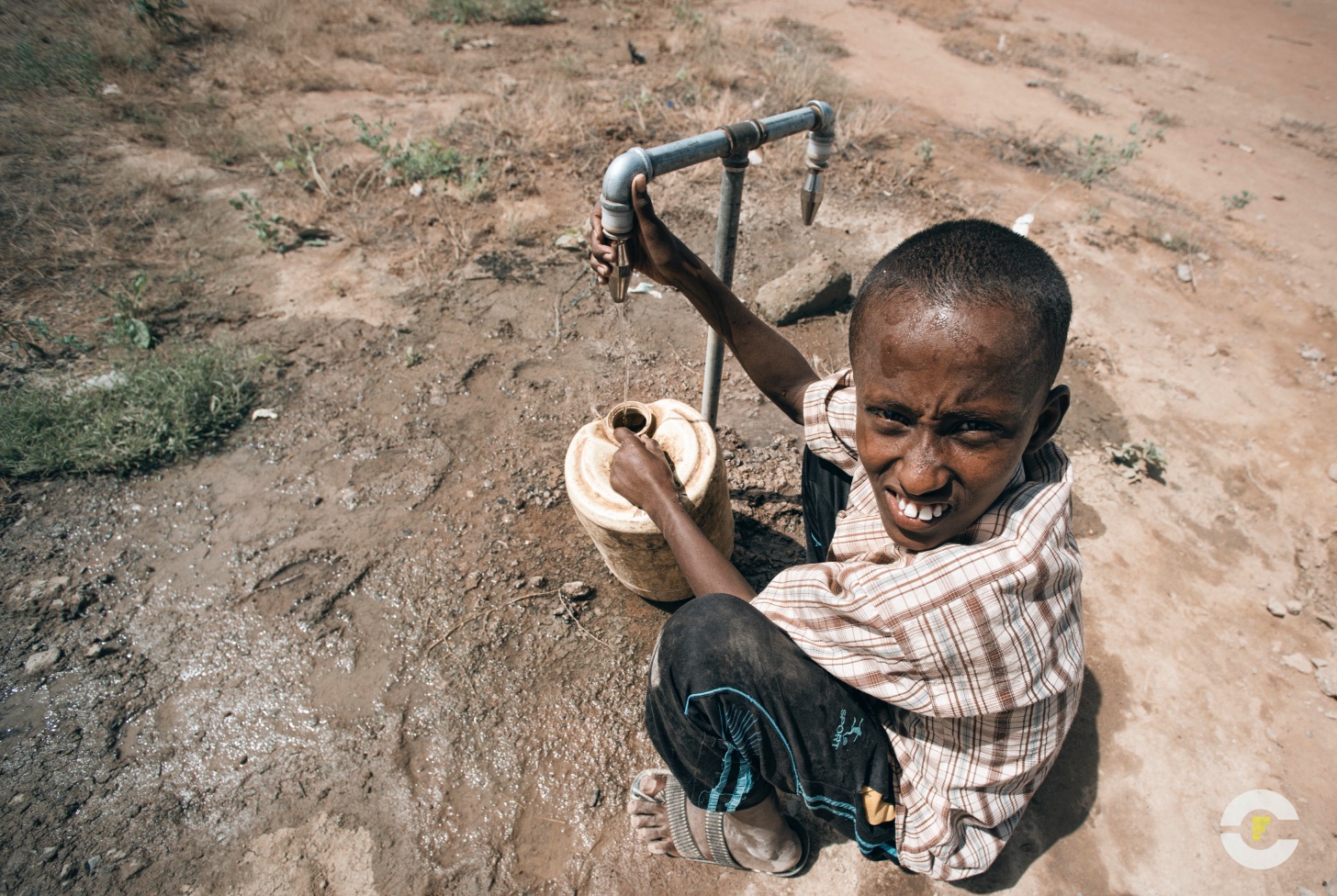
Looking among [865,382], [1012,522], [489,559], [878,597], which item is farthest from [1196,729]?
[489,559]

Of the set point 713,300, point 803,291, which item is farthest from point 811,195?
point 803,291

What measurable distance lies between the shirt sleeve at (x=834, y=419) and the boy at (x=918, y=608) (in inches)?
6.2

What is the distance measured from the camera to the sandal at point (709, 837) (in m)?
1.67

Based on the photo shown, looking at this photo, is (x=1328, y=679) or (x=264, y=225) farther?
(x=264, y=225)

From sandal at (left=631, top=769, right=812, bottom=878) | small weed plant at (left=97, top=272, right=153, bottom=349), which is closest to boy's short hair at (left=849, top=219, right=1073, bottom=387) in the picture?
sandal at (left=631, top=769, right=812, bottom=878)

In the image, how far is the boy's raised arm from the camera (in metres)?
1.57

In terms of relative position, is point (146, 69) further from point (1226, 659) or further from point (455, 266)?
point (1226, 659)

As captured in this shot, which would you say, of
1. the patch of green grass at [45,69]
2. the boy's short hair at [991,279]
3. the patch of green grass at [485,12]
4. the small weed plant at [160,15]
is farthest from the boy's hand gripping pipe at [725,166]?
the small weed plant at [160,15]

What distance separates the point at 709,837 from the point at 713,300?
1.40 metres

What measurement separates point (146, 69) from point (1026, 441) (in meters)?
7.09

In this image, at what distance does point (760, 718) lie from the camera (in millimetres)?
1294

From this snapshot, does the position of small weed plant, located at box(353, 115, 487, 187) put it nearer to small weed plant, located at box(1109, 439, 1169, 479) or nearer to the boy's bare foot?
the boy's bare foot

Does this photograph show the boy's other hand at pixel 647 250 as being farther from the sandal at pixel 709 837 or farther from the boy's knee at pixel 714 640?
the sandal at pixel 709 837

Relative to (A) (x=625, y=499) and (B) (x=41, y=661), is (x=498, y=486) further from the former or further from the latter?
(B) (x=41, y=661)
